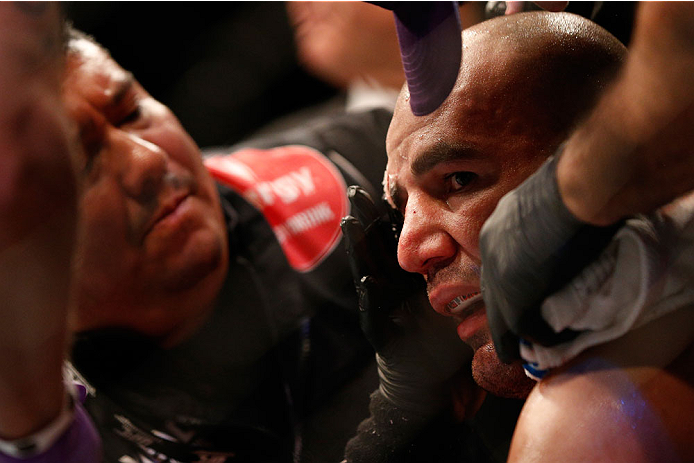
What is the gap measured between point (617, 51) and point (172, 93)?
44 centimetres

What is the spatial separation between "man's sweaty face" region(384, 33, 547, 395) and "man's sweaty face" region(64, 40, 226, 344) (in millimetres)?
225

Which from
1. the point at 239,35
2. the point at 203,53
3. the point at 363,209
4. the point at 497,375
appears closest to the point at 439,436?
the point at 497,375

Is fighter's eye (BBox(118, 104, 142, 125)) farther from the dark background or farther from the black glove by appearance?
the black glove

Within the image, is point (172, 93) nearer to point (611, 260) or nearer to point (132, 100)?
point (132, 100)

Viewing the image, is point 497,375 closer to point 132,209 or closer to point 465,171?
point 465,171

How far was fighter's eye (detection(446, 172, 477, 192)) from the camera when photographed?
1.59 ft

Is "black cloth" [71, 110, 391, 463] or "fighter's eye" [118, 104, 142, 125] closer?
"fighter's eye" [118, 104, 142, 125]

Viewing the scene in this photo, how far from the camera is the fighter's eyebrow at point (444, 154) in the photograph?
1.57 ft

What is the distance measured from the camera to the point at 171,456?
80cm

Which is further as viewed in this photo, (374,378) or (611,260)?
(374,378)

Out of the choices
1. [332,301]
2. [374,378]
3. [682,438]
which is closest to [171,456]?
[374,378]

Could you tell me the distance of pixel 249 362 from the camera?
1.08 meters

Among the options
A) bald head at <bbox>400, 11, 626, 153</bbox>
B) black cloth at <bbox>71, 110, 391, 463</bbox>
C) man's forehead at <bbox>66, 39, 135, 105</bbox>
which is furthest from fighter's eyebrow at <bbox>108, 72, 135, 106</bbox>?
bald head at <bbox>400, 11, 626, 153</bbox>

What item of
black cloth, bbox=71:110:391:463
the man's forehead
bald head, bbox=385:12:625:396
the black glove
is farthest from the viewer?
black cloth, bbox=71:110:391:463
